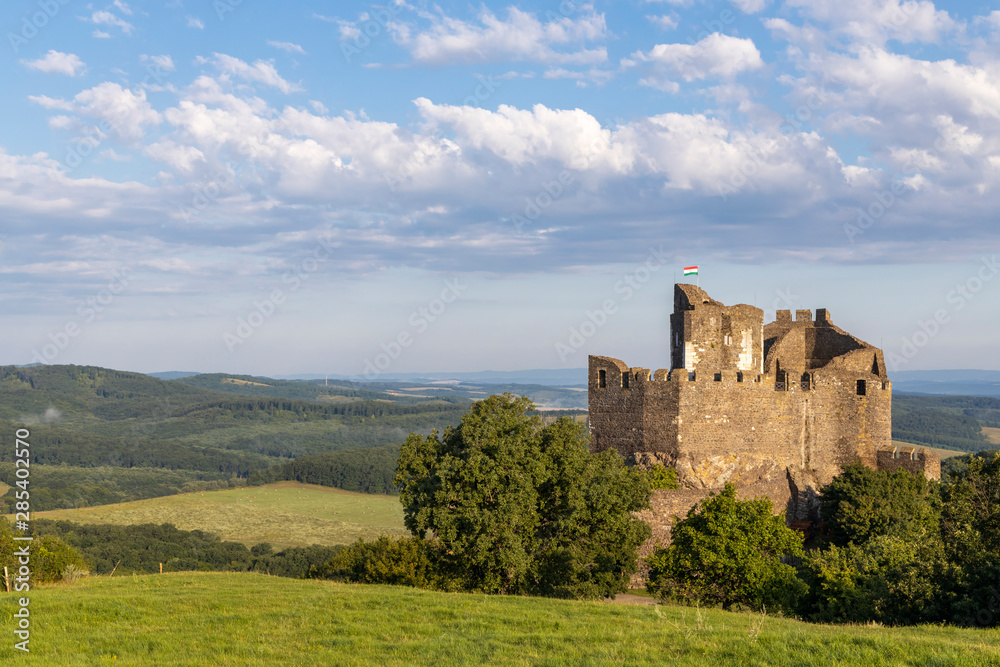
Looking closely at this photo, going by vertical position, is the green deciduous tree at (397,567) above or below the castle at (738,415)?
below

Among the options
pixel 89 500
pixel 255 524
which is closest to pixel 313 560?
pixel 255 524

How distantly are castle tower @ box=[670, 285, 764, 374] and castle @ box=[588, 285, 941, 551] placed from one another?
47 mm

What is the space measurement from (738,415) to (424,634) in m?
22.5

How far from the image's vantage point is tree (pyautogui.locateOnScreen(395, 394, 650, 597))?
26.4 metres

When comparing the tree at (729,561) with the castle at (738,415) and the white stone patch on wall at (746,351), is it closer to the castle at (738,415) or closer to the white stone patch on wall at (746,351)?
the castle at (738,415)

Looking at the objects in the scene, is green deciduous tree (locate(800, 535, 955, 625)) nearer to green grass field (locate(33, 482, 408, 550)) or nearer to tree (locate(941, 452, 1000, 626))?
tree (locate(941, 452, 1000, 626))

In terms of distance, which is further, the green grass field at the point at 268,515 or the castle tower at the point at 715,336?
the green grass field at the point at 268,515

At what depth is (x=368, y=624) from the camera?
18828 millimetres

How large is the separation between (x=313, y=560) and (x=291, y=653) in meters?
71.3

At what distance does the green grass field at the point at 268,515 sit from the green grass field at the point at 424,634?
78.9 metres

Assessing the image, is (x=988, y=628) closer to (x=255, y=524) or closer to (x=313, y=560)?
(x=313, y=560)

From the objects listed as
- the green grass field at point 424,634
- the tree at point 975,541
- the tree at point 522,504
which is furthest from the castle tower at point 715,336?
the green grass field at point 424,634

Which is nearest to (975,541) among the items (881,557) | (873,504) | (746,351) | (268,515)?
(881,557)

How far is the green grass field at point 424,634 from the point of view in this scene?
1515 cm
